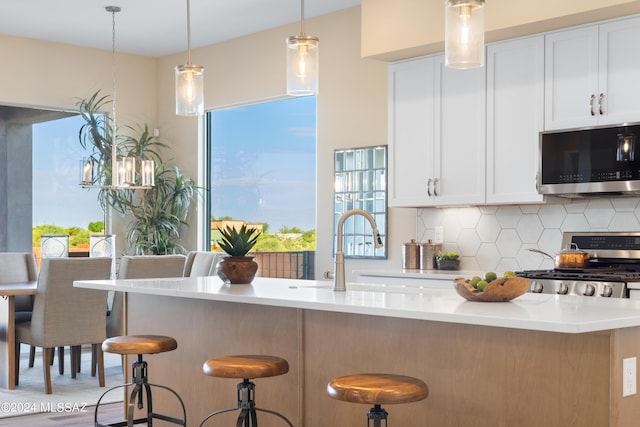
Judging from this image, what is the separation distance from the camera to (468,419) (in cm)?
306

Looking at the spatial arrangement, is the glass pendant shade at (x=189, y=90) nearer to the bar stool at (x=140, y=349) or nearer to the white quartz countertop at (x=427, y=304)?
the white quartz countertop at (x=427, y=304)

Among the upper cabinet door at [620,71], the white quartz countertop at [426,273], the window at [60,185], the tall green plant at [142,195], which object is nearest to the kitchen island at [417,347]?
the white quartz countertop at [426,273]

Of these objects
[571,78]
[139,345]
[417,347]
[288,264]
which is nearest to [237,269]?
[139,345]

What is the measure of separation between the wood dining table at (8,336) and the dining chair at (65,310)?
8 centimetres

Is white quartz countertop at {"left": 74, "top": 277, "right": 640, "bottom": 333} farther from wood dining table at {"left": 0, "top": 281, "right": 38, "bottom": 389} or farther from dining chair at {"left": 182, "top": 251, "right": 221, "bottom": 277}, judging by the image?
dining chair at {"left": 182, "top": 251, "right": 221, "bottom": 277}

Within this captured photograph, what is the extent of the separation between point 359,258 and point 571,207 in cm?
191

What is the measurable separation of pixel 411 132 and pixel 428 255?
872 millimetres

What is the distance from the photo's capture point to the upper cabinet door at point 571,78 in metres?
4.72

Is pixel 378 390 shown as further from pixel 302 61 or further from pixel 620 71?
pixel 620 71

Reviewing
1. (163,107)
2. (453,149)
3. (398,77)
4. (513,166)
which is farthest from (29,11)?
(513,166)

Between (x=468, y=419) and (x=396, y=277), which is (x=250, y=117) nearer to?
(x=396, y=277)

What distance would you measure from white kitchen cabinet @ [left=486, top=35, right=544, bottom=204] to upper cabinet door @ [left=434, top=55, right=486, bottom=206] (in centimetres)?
7

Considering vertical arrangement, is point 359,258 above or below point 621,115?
below

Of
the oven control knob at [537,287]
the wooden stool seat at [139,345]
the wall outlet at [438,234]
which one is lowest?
the wooden stool seat at [139,345]
